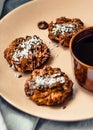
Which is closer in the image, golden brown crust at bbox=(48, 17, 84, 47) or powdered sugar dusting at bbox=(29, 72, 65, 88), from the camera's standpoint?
powdered sugar dusting at bbox=(29, 72, 65, 88)

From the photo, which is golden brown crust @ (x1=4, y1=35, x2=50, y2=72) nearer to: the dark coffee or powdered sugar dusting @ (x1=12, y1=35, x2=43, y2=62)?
powdered sugar dusting @ (x1=12, y1=35, x2=43, y2=62)

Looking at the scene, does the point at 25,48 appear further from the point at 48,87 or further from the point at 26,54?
the point at 48,87

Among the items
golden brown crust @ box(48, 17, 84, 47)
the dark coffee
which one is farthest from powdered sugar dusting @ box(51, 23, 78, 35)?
the dark coffee

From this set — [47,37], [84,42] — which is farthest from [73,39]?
[47,37]

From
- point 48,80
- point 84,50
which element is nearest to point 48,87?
point 48,80

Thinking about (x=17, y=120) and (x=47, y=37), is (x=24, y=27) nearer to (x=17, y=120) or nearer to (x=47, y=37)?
(x=47, y=37)

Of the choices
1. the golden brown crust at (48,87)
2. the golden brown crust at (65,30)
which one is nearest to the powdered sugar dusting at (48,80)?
the golden brown crust at (48,87)
